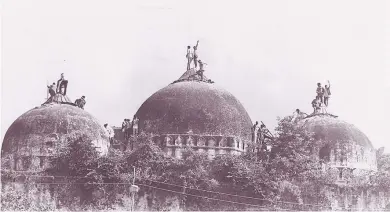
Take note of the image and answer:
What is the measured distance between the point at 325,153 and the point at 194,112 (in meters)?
5.66

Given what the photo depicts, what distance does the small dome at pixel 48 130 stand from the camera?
22.3 meters

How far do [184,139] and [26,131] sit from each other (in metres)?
6.19

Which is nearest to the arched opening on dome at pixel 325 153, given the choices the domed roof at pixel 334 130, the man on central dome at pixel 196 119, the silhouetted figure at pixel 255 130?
the domed roof at pixel 334 130

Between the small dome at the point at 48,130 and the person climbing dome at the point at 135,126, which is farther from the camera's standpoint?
the person climbing dome at the point at 135,126

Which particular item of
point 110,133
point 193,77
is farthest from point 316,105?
point 110,133

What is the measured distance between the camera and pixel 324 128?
24.9m

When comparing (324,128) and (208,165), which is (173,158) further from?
(324,128)

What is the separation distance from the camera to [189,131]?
2380 centimetres

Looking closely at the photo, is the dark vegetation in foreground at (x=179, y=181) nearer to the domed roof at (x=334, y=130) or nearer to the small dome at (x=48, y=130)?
the small dome at (x=48, y=130)

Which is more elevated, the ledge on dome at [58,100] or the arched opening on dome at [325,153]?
the ledge on dome at [58,100]

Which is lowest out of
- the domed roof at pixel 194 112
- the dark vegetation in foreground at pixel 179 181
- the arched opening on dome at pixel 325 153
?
the dark vegetation in foreground at pixel 179 181

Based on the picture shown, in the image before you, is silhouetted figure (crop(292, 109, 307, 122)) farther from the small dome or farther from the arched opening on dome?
the small dome

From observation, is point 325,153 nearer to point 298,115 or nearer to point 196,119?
point 298,115

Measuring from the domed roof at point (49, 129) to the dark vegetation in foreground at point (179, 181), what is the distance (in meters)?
0.90
